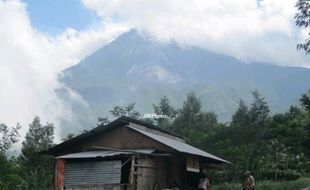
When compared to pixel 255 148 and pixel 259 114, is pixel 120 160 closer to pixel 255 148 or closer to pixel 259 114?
pixel 255 148

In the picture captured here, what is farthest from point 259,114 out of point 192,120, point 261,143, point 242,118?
point 192,120

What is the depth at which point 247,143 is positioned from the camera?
3878 cm

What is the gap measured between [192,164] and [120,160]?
4.00 m

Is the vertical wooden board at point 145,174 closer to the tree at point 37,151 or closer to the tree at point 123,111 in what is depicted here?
the tree at point 37,151

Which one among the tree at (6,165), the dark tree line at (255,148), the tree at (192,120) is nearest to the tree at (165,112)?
the tree at (192,120)

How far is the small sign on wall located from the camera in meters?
24.1

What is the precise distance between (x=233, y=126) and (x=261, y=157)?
3443 mm

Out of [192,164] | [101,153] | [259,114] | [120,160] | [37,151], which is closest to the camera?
[120,160]

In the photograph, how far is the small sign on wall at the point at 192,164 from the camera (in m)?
24.1

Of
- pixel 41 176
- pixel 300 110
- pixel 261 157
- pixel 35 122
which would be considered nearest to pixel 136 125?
pixel 41 176

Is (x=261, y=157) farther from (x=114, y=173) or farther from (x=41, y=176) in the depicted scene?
(x=114, y=173)

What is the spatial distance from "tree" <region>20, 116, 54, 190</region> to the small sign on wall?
498 inches

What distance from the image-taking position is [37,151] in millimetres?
41188

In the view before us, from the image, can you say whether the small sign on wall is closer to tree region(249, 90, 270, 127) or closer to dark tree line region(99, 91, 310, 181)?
dark tree line region(99, 91, 310, 181)
